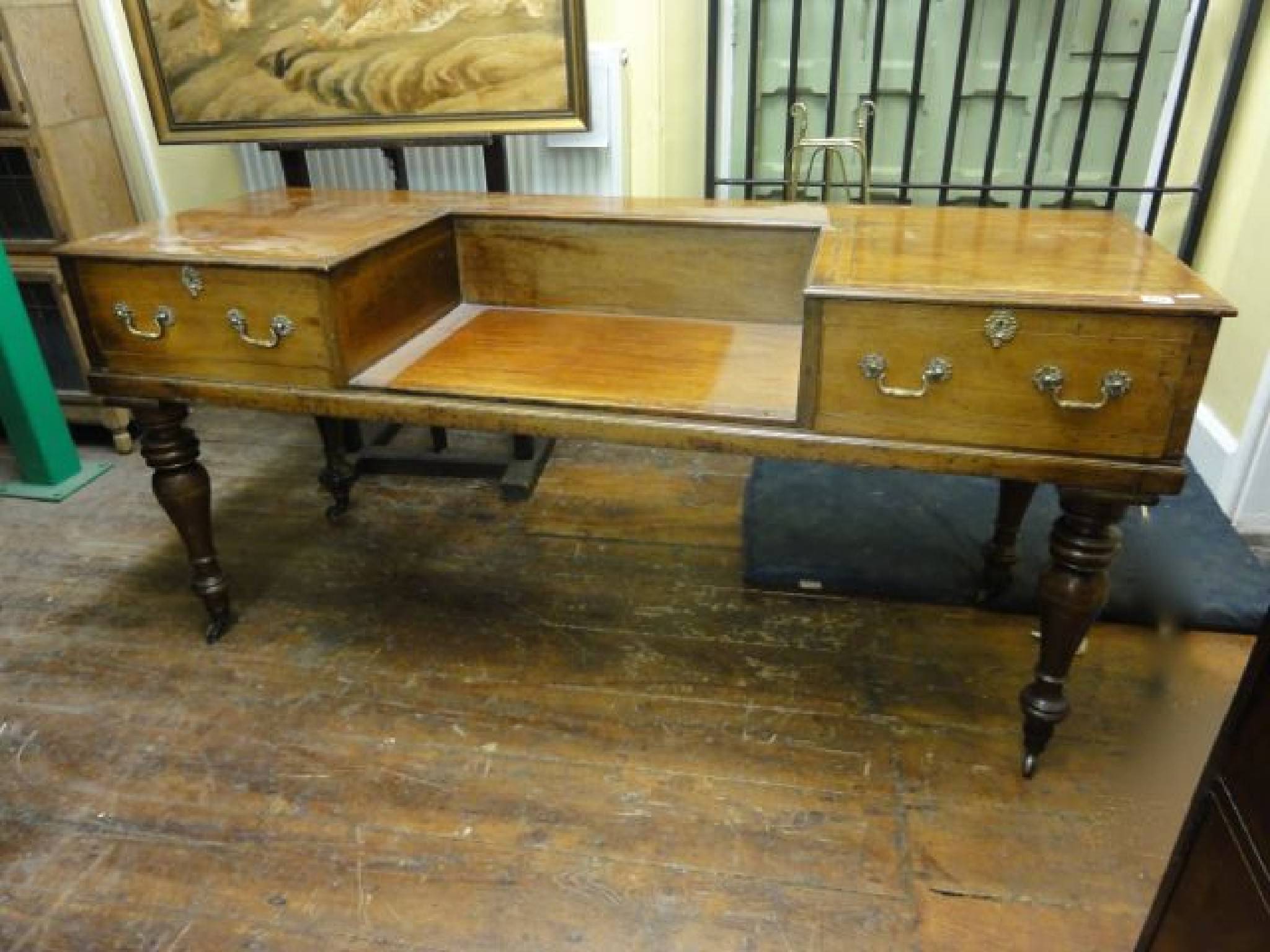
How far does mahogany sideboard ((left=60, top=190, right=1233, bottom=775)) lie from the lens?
1197 millimetres

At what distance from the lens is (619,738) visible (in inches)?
66.0

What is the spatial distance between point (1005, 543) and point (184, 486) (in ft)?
5.65

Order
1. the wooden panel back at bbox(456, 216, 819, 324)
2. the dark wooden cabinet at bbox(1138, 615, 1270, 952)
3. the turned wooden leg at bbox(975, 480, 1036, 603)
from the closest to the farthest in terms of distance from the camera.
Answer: the dark wooden cabinet at bbox(1138, 615, 1270, 952), the wooden panel back at bbox(456, 216, 819, 324), the turned wooden leg at bbox(975, 480, 1036, 603)

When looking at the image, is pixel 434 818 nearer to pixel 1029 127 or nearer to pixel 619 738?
pixel 619 738

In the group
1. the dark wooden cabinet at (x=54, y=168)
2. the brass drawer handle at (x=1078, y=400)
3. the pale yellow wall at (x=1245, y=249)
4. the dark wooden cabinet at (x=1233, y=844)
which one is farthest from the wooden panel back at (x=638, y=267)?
the pale yellow wall at (x=1245, y=249)

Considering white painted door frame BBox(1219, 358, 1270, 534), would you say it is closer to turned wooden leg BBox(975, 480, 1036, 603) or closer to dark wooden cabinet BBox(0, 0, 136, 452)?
turned wooden leg BBox(975, 480, 1036, 603)

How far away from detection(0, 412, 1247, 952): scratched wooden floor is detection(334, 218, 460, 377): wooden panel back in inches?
27.3

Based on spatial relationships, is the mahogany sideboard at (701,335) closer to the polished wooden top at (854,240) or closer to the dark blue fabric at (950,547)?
the polished wooden top at (854,240)

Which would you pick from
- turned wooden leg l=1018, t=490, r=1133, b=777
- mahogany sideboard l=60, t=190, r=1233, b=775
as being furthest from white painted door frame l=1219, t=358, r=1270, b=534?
turned wooden leg l=1018, t=490, r=1133, b=777

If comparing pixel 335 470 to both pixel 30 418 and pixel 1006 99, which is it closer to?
pixel 30 418

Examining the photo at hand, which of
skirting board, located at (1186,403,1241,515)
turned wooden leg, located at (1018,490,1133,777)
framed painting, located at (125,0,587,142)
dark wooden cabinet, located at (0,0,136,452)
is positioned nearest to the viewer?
turned wooden leg, located at (1018,490,1133,777)

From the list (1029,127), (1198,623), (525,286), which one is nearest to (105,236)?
(525,286)

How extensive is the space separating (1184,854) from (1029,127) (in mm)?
2456

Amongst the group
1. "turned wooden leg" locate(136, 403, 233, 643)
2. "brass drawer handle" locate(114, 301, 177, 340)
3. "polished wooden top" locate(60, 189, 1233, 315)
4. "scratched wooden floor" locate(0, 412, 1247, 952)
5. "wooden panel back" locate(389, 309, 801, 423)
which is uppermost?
"polished wooden top" locate(60, 189, 1233, 315)
